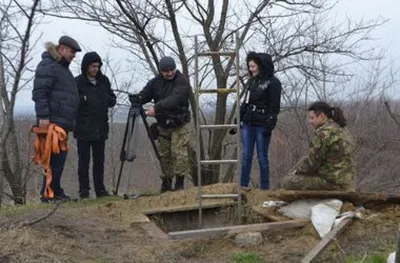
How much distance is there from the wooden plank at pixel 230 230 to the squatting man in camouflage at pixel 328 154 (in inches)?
20.9

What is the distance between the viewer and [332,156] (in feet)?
Answer: 20.3

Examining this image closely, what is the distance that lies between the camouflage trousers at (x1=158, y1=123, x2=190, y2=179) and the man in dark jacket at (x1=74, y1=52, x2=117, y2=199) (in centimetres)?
77

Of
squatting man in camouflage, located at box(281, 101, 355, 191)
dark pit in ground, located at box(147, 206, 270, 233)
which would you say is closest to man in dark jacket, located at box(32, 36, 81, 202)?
dark pit in ground, located at box(147, 206, 270, 233)

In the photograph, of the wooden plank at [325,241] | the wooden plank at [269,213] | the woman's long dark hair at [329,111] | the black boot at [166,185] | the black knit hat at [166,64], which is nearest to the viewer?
the wooden plank at [325,241]

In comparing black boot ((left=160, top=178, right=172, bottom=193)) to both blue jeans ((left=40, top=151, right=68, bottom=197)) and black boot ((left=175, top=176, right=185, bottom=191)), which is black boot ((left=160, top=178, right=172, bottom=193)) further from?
blue jeans ((left=40, top=151, right=68, bottom=197))

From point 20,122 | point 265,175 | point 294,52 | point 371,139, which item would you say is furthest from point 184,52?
point 371,139

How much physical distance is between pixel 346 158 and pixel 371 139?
10.5m

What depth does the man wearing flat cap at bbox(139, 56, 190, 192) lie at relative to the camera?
7484mm

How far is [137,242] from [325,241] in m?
1.79

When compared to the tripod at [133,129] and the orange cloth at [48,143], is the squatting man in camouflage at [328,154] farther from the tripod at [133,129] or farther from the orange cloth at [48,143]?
the orange cloth at [48,143]

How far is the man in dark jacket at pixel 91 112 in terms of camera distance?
24.5 feet

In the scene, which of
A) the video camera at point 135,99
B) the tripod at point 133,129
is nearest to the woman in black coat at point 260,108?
the tripod at point 133,129

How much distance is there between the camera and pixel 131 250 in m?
5.46

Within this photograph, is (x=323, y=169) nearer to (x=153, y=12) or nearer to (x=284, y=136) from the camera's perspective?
(x=153, y=12)
